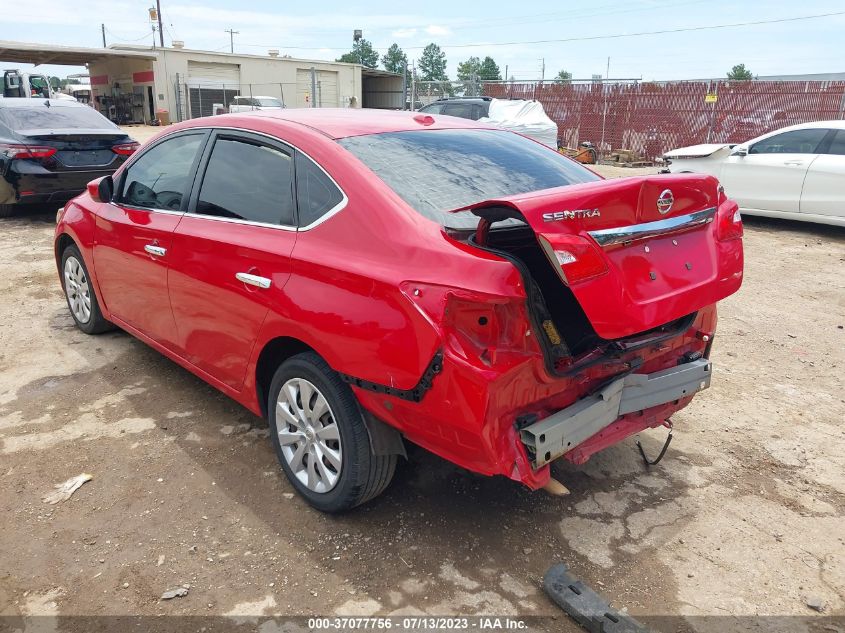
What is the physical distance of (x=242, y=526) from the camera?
9.48 feet

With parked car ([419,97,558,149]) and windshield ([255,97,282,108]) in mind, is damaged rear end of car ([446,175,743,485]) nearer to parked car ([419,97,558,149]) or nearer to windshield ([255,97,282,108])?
parked car ([419,97,558,149])

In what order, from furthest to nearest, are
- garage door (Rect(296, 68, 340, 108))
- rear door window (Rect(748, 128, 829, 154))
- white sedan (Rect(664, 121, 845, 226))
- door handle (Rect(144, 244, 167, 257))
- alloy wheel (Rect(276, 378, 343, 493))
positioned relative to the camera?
garage door (Rect(296, 68, 340, 108)) → rear door window (Rect(748, 128, 829, 154)) → white sedan (Rect(664, 121, 845, 226)) → door handle (Rect(144, 244, 167, 257)) → alloy wheel (Rect(276, 378, 343, 493))

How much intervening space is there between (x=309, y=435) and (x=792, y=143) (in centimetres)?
909

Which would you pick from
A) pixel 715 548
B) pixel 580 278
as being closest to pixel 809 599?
pixel 715 548

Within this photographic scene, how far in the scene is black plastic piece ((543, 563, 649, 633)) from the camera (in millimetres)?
2318

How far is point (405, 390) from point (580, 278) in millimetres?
744

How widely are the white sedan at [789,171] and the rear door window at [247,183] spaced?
8345 mm

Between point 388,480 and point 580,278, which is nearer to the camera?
point 580,278

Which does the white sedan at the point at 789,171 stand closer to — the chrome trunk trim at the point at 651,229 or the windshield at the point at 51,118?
the chrome trunk trim at the point at 651,229

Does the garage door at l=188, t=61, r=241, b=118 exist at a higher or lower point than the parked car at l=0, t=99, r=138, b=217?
higher

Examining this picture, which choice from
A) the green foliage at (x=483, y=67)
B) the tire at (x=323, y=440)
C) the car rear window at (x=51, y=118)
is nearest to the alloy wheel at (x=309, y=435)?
the tire at (x=323, y=440)

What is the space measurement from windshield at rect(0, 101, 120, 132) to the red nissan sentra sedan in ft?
21.7

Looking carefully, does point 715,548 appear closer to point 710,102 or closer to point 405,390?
point 405,390

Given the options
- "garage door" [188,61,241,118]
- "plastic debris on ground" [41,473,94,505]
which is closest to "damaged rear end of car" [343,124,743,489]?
"plastic debris on ground" [41,473,94,505]
